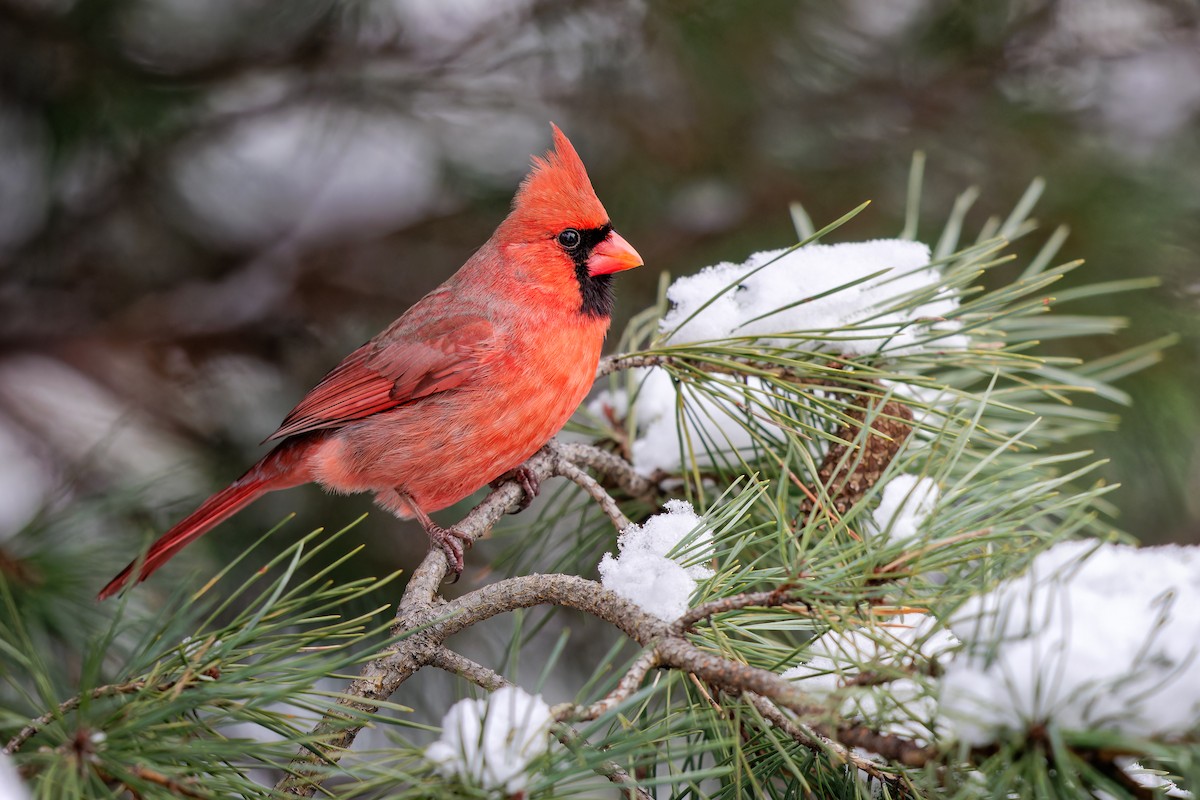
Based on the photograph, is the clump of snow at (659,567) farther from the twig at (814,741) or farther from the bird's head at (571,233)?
the bird's head at (571,233)

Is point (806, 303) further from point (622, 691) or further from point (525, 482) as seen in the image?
point (622, 691)

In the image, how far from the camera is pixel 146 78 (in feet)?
8.41

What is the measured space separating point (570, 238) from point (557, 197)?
9cm

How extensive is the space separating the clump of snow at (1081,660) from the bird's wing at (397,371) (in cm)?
145

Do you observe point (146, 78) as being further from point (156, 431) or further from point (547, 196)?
point (547, 196)

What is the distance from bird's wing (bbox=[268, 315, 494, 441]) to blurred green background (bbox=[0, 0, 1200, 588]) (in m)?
0.41

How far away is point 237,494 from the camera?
2.22m

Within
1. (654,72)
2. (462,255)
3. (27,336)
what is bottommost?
(27,336)

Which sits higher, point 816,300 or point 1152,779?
point 816,300

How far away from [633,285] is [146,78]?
136 centimetres

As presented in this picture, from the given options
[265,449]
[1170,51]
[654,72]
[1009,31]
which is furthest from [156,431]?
[1170,51]

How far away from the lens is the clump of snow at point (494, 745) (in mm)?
903

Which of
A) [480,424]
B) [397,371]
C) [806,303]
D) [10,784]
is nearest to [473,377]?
[480,424]

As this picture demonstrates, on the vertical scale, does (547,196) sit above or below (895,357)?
above
